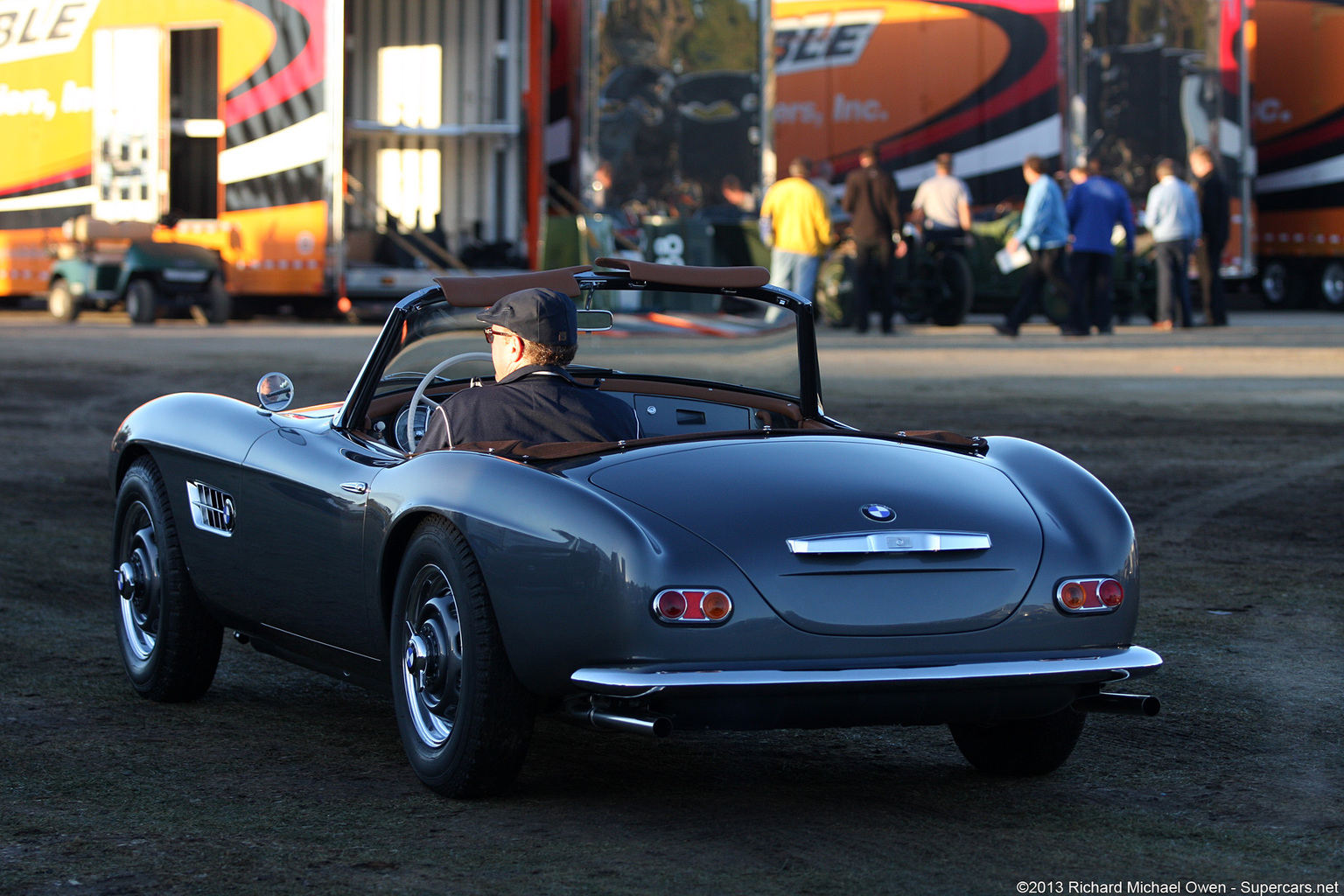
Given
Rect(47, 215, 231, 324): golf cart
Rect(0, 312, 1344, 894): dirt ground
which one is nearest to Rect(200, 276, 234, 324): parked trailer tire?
Rect(47, 215, 231, 324): golf cart

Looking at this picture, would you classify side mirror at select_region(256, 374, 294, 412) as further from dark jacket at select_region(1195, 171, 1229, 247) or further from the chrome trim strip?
dark jacket at select_region(1195, 171, 1229, 247)

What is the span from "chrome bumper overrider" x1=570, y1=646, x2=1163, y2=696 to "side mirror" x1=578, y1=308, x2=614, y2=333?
1440 millimetres

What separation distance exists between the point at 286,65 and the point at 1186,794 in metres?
18.0

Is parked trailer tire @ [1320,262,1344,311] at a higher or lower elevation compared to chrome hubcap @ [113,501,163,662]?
higher

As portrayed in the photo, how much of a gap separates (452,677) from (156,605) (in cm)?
167

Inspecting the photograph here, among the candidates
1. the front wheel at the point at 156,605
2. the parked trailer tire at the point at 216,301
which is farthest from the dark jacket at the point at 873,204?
the front wheel at the point at 156,605

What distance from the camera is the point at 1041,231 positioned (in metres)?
19.5

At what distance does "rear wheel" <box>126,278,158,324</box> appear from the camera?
21.9 metres

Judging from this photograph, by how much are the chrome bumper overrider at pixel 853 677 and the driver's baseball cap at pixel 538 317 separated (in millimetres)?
1099

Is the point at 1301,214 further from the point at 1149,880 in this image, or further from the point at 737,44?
the point at 1149,880

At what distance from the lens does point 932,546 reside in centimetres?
391

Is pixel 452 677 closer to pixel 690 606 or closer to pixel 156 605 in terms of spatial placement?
pixel 690 606

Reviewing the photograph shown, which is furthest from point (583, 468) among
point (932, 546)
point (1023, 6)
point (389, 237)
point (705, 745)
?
point (1023, 6)

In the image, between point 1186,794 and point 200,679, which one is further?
point 200,679
